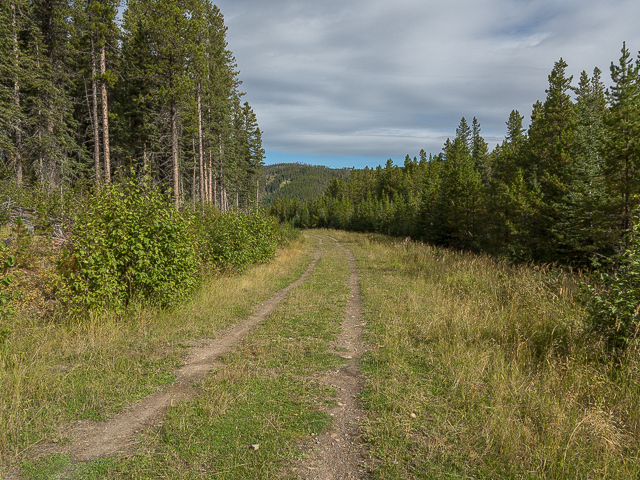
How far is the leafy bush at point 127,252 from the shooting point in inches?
249

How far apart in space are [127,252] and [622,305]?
860cm

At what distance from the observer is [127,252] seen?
695cm

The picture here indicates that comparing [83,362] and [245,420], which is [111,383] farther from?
[245,420]

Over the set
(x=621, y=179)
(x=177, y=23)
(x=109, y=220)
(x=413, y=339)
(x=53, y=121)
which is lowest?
(x=413, y=339)

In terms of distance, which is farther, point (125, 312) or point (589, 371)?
point (125, 312)

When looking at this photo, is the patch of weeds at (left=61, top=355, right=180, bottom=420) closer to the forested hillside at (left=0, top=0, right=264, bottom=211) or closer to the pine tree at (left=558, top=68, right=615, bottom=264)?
the forested hillside at (left=0, top=0, right=264, bottom=211)

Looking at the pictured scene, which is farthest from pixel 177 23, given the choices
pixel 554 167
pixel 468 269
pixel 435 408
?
pixel 554 167

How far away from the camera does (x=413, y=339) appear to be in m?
6.37

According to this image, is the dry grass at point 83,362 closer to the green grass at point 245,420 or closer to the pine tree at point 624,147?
the green grass at point 245,420

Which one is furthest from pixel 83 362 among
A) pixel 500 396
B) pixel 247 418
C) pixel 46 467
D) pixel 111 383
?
pixel 500 396

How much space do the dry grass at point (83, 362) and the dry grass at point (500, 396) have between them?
3336 millimetres

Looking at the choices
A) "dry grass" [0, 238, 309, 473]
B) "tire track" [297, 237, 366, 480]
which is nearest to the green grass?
"tire track" [297, 237, 366, 480]

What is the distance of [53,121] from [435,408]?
2443 cm

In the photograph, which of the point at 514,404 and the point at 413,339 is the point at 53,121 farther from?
the point at 514,404
